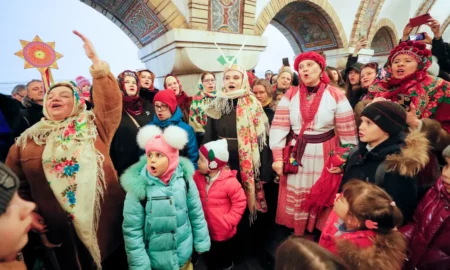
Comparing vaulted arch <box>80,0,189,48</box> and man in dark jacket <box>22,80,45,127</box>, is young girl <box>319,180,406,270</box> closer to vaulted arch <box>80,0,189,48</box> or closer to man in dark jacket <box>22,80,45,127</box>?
man in dark jacket <box>22,80,45,127</box>

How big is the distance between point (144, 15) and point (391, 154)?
401 cm

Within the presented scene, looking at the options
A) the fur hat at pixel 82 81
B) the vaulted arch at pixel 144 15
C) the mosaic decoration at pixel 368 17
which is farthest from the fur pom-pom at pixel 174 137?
the mosaic decoration at pixel 368 17

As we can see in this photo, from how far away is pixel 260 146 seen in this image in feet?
7.63

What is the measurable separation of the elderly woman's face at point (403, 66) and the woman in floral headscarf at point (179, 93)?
7.19ft

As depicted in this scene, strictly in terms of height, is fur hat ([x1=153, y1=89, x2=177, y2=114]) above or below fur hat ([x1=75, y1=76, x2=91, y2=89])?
below

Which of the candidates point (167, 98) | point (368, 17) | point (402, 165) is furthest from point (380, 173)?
point (368, 17)

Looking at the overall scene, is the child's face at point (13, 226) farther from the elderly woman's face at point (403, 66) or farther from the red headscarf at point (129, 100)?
the elderly woman's face at point (403, 66)

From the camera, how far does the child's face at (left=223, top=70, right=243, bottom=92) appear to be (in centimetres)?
226

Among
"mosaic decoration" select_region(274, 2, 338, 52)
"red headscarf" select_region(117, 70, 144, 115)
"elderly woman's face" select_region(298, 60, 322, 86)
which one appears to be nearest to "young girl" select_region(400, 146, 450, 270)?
"elderly woman's face" select_region(298, 60, 322, 86)

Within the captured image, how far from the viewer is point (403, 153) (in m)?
1.28

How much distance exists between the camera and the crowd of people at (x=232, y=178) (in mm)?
1028

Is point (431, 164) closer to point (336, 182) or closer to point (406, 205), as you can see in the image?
point (406, 205)

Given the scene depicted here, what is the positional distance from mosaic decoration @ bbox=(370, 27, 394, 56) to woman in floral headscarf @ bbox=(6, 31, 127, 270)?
10265mm

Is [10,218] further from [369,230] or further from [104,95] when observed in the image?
[369,230]
